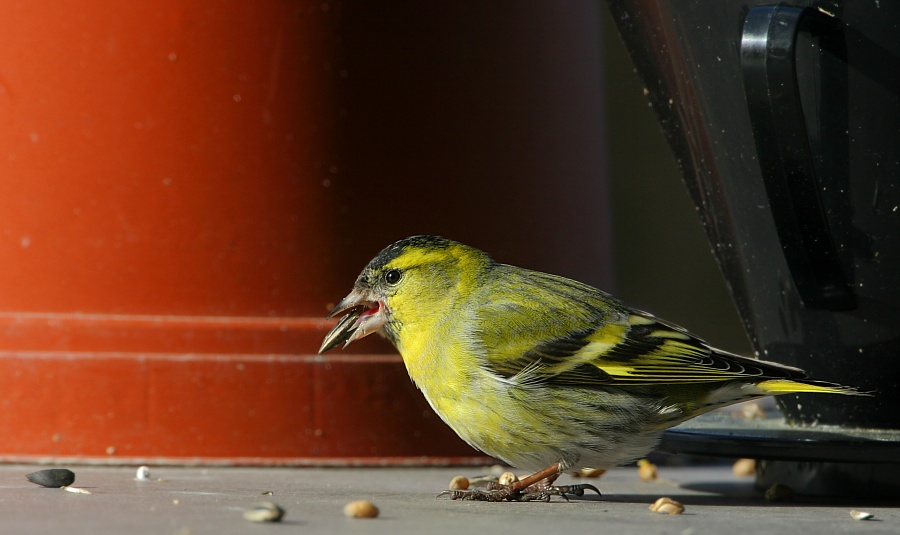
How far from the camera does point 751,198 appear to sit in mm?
3027

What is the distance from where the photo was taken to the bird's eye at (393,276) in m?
3.60

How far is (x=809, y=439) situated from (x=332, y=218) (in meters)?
1.63

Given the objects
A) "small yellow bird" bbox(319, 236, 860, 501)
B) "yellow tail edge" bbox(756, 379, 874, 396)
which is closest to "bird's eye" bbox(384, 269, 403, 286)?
"small yellow bird" bbox(319, 236, 860, 501)

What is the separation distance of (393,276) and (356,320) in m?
0.17

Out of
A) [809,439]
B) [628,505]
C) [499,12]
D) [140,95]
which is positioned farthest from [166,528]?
[499,12]

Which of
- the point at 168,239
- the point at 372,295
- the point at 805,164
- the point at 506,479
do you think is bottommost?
the point at 506,479

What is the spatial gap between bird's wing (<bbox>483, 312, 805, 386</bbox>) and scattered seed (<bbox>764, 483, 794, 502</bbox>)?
1.25 feet

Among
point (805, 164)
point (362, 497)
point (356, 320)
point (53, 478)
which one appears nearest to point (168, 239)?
point (356, 320)

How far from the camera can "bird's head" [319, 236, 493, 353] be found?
140 inches

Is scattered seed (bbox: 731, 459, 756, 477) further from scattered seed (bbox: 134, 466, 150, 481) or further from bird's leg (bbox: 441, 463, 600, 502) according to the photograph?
scattered seed (bbox: 134, 466, 150, 481)

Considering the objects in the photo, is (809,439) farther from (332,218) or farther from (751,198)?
(332,218)

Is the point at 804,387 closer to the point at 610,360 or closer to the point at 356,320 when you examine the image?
the point at 610,360

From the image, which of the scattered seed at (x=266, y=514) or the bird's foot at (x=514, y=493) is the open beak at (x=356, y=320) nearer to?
the bird's foot at (x=514, y=493)

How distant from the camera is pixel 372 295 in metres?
3.59
